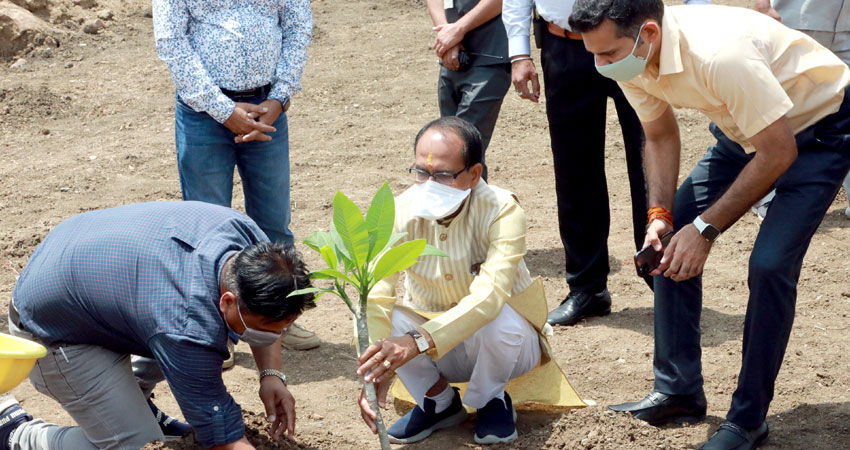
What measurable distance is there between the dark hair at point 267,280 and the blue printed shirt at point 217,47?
1361 mm

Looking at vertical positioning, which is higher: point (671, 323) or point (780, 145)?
point (780, 145)

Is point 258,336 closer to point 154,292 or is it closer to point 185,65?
point 154,292

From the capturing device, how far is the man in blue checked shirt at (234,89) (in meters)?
3.87

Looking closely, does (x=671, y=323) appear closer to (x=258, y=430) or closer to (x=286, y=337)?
(x=258, y=430)

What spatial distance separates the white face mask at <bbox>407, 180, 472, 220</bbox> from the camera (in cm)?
317

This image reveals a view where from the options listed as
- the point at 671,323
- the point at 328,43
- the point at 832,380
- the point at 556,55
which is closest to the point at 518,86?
the point at 556,55

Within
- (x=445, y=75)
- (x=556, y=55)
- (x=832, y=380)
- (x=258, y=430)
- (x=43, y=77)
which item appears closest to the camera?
→ (x=258, y=430)

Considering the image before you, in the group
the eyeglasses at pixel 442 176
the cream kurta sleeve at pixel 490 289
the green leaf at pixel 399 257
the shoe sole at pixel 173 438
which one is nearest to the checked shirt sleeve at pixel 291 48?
the eyeglasses at pixel 442 176

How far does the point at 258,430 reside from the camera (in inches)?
128

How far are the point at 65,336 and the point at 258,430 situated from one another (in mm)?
735

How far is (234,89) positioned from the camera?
3.95m

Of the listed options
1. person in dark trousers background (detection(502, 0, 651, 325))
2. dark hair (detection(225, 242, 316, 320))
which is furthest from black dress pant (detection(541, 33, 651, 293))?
dark hair (detection(225, 242, 316, 320))

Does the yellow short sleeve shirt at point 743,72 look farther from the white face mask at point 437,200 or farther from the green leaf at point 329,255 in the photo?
the green leaf at point 329,255

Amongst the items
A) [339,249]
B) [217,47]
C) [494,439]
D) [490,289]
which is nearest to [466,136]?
[490,289]
